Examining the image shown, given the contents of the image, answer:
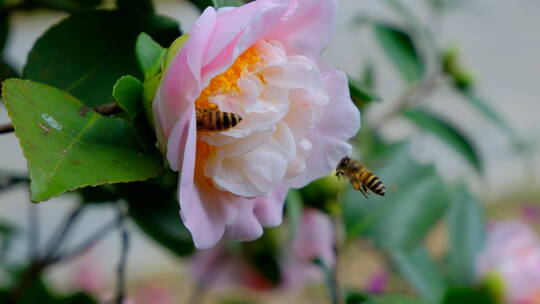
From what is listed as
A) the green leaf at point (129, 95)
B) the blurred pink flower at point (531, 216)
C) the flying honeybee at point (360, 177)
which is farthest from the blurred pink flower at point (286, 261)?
the blurred pink flower at point (531, 216)

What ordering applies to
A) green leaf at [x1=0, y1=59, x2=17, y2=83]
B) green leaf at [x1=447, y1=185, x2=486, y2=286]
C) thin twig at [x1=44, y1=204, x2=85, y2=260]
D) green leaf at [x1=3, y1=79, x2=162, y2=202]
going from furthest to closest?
green leaf at [x1=447, y1=185, x2=486, y2=286]
thin twig at [x1=44, y1=204, x2=85, y2=260]
green leaf at [x1=0, y1=59, x2=17, y2=83]
green leaf at [x1=3, y1=79, x2=162, y2=202]

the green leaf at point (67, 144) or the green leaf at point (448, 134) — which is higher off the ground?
the green leaf at point (67, 144)

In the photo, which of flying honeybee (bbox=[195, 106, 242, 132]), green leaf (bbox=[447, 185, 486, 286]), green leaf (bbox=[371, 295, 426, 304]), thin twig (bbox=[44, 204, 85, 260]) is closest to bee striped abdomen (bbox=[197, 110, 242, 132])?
flying honeybee (bbox=[195, 106, 242, 132])

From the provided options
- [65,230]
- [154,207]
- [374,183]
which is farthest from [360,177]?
[65,230]

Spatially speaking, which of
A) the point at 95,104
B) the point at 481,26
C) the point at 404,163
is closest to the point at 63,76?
the point at 95,104

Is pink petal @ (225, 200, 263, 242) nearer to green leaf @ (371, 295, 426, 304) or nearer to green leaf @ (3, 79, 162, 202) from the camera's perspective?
green leaf @ (3, 79, 162, 202)

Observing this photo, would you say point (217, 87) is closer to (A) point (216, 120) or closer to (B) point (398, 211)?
(A) point (216, 120)

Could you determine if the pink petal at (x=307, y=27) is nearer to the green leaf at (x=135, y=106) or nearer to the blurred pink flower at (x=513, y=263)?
the green leaf at (x=135, y=106)
